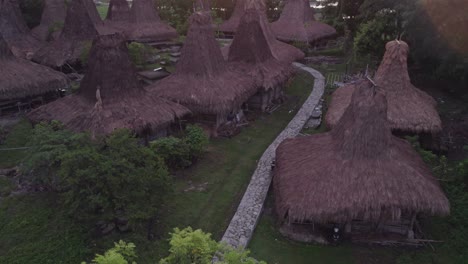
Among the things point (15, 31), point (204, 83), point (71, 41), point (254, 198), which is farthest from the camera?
point (15, 31)

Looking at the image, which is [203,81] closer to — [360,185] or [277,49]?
[360,185]

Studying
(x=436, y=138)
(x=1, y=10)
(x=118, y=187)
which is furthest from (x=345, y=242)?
(x=1, y=10)

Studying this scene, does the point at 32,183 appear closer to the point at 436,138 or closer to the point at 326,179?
the point at 326,179

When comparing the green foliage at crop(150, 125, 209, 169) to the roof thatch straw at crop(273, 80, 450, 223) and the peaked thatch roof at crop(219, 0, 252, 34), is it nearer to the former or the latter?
the roof thatch straw at crop(273, 80, 450, 223)

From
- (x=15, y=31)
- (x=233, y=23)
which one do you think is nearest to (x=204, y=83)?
(x=15, y=31)

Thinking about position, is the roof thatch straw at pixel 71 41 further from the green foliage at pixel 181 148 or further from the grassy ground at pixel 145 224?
the grassy ground at pixel 145 224

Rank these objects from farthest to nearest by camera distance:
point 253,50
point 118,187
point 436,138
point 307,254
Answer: point 253,50
point 436,138
point 307,254
point 118,187
